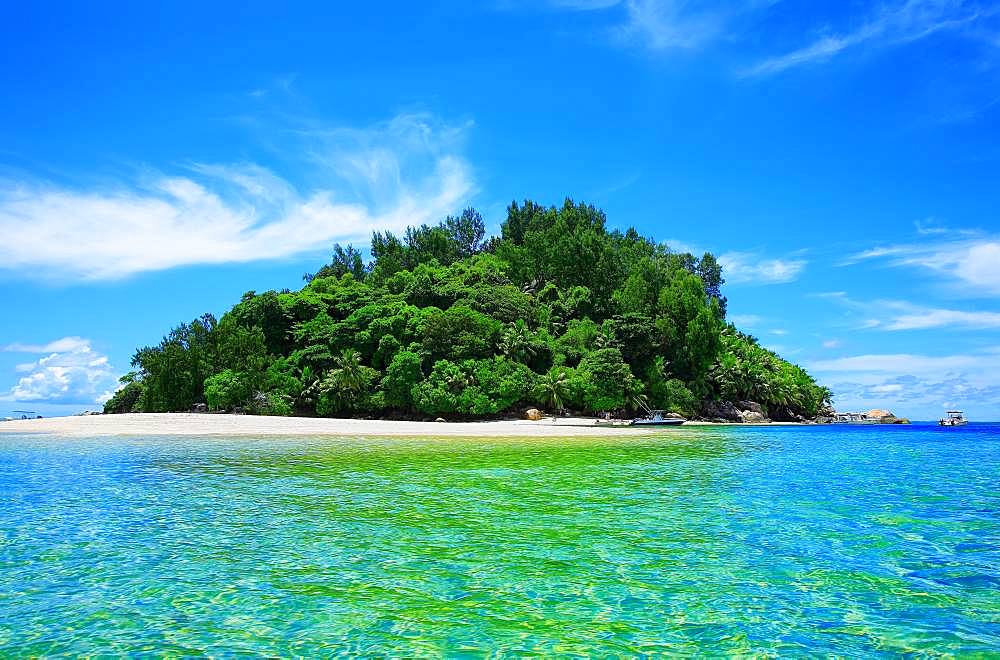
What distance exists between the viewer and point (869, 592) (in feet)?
27.5

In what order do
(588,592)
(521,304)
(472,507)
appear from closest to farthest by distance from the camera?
(588,592), (472,507), (521,304)

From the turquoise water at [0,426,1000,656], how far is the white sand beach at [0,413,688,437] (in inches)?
829

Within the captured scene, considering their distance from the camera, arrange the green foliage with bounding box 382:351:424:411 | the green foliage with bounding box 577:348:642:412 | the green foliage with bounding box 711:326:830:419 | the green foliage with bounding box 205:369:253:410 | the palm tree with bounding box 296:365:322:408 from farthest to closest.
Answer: the green foliage with bounding box 711:326:830:419, the palm tree with bounding box 296:365:322:408, the green foliage with bounding box 205:369:253:410, the green foliage with bounding box 577:348:642:412, the green foliage with bounding box 382:351:424:411

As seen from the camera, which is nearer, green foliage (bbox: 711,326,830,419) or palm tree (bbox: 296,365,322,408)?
palm tree (bbox: 296,365,322,408)

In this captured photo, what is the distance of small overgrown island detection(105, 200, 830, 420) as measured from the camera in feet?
191

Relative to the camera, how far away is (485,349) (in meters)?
60.2

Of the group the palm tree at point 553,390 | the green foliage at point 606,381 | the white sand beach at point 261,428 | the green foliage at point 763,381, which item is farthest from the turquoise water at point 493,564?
the green foliage at point 763,381

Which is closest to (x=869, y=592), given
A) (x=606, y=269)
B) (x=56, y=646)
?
(x=56, y=646)

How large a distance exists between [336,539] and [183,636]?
440cm

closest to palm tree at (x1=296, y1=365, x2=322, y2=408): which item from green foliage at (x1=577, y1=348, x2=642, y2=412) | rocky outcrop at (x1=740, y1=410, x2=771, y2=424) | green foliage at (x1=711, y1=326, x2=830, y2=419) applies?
green foliage at (x1=577, y1=348, x2=642, y2=412)

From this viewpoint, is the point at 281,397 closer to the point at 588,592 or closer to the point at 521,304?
the point at 521,304

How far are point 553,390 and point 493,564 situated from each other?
49150 mm

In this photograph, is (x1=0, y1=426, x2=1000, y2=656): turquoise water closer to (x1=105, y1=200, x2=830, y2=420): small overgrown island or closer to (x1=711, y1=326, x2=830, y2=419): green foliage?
(x1=105, y1=200, x2=830, y2=420): small overgrown island

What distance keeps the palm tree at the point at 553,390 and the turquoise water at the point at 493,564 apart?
3800 centimetres
